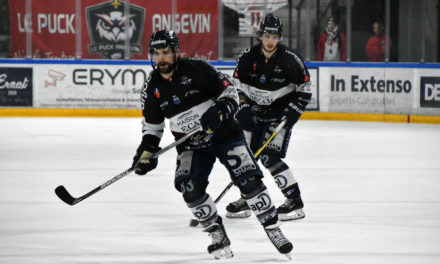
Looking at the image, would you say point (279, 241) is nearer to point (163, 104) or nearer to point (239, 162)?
point (239, 162)

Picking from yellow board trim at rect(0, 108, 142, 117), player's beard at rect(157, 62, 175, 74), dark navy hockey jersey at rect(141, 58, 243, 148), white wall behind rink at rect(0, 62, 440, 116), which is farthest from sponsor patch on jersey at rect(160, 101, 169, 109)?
yellow board trim at rect(0, 108, 142, 117)

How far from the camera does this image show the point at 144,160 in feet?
13.4

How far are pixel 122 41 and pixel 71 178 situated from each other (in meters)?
5.86

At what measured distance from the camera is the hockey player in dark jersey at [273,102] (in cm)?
518

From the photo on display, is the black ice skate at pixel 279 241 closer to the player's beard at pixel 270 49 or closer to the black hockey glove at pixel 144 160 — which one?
the black hockey glove at pixel 144 160

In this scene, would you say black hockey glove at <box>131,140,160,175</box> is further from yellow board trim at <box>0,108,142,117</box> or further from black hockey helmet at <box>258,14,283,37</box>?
yellow board trim at <box>0,108,142,117</box>

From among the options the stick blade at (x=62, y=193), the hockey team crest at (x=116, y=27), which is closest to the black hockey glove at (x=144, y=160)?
the stick blade at (x=62, y=193)

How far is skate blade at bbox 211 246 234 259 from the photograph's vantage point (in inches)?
160

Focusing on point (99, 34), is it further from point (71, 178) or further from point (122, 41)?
point (71, 178)

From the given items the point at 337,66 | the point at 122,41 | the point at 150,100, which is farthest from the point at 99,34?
the point at 150,100

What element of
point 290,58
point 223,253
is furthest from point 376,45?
point 223,253

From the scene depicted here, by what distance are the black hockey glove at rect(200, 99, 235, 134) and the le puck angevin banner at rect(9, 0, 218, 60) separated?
8333 millimetres

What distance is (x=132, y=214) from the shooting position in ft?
17.3

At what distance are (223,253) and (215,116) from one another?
2.27ft
